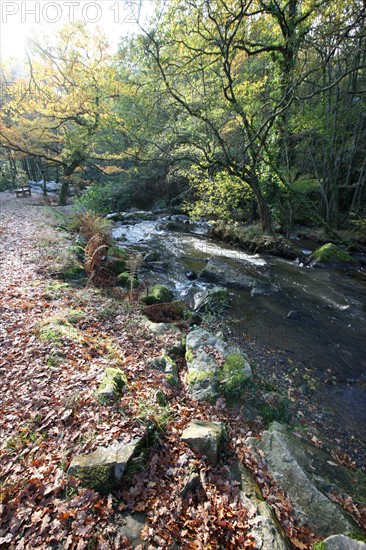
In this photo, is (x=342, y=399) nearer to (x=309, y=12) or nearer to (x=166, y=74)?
(x=166, y=74)

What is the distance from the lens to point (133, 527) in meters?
2.59

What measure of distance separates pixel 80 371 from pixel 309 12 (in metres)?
15.1

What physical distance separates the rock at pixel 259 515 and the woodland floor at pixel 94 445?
0.30ft

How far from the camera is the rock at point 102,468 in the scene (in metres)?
2.78

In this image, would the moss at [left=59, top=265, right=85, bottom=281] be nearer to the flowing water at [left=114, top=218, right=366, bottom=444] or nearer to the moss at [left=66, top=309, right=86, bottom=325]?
the moss at [left=66, top=309, right=86, bottom=325]

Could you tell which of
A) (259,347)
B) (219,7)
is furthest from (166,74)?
(259,347)

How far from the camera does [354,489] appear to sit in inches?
142

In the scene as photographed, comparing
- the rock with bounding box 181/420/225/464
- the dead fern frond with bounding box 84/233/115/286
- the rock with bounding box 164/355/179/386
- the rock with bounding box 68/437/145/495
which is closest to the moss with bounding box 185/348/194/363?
the rock with bounding box 164/355/179/386

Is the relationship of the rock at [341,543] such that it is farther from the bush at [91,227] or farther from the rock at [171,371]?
the bush at [91,227]

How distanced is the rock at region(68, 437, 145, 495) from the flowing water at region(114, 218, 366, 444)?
4302 mm

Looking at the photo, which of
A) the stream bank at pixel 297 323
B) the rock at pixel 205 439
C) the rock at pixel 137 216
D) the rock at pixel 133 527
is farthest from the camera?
the rock at pixel 137 216

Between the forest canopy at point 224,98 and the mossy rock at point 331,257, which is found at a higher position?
the forest canopy at point 224,98

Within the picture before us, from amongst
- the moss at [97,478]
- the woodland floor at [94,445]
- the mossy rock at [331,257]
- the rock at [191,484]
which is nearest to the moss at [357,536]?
the woodland floor at [94,445]

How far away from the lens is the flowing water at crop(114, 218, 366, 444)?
19.2 ft
